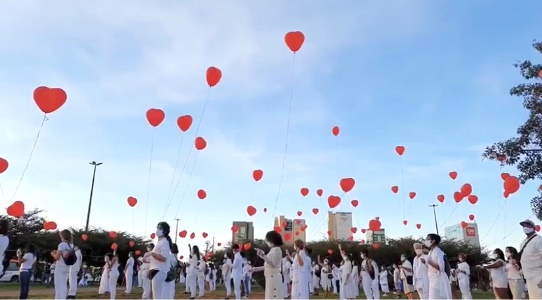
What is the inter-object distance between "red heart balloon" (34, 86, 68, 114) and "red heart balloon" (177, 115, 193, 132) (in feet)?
8.30

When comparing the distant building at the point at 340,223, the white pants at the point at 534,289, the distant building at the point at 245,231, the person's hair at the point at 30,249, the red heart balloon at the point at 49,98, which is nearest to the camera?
the white pants at the point at 534,289

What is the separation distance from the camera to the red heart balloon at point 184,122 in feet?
33.8

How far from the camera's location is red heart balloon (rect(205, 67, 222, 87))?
9570 mm

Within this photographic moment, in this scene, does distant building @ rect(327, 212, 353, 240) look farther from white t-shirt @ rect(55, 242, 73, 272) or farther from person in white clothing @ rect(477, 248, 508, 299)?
white t-shirt @ rect(55, 242, 73, 272)

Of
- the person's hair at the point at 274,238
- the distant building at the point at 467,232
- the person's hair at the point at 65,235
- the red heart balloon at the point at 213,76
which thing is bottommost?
the person's hair at the point at 274,238

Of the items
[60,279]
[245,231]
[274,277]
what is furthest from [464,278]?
[245,231]

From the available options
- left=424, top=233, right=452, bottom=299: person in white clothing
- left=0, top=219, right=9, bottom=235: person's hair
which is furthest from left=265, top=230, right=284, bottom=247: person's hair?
left=0, top=219, right=9, bottom=235: person's hair

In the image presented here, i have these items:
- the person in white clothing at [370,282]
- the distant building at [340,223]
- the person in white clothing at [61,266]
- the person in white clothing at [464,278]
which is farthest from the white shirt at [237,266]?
the distant building at [340,223]

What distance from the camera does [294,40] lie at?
9.30 m

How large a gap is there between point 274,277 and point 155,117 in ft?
15.7

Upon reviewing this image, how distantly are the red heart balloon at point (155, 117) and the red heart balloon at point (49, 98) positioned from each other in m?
1.85

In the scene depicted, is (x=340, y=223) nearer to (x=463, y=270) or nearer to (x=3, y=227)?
(x=463, y=270)

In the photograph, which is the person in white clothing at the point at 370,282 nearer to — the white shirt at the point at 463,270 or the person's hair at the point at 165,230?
the white shirt at the point at 463,270

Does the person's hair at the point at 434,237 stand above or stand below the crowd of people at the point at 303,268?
above
